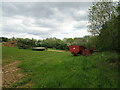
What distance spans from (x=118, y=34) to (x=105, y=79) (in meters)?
1.64

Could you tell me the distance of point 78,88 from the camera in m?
2.50

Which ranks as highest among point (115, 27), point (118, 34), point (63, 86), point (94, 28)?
point (94, 28)

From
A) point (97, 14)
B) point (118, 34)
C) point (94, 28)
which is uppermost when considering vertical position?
point (97, 14)

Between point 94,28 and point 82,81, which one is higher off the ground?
point 94,28

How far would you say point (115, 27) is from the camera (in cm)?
337

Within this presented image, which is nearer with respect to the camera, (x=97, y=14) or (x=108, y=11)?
(x=108, y=11)

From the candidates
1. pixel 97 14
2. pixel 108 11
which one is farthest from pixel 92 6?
pixel 108 11

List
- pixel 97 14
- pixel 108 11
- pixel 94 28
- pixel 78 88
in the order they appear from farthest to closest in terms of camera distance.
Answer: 1. pixel 94 28
2. pixel 97 14
3. pixel 108 11
4. pixel 78 88

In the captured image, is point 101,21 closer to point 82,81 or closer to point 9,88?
point 82,81

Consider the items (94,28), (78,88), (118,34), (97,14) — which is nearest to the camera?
(78,88)

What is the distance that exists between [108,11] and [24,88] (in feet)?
24.4

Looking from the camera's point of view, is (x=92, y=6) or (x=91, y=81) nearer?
(x=91, y=81)

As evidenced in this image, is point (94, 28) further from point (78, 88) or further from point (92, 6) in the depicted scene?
point (78, 88)

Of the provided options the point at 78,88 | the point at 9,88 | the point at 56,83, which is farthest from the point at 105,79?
the point at 9,88
